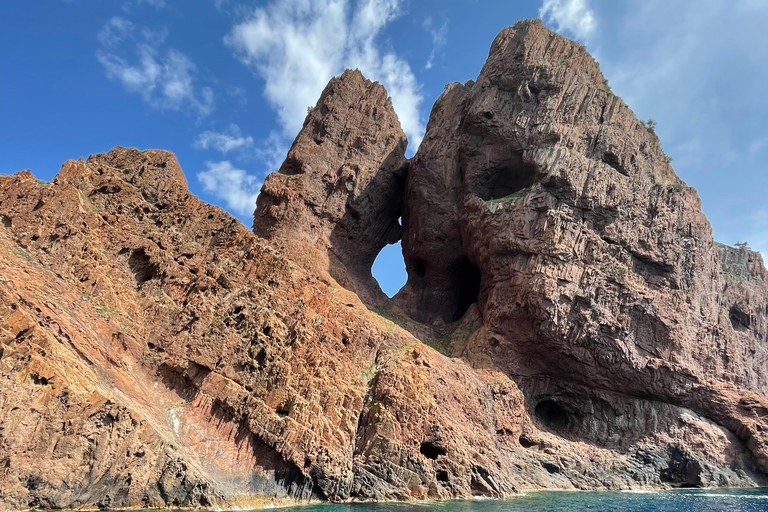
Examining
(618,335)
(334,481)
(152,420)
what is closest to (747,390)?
(618,335)

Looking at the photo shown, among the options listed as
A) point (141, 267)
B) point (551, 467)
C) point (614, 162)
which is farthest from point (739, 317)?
point (141, 267)

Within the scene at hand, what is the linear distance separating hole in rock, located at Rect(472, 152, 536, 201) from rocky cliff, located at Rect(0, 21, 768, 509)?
188 millimetres

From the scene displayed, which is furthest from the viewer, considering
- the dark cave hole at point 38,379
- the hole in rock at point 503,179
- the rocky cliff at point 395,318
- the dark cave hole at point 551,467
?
the hole in rock at point 503,179

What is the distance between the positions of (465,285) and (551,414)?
1269 centimetres

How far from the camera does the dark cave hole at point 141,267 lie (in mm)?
23109

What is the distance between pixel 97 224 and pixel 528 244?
1010 inches

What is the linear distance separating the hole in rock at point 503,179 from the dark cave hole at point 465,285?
6117 mm

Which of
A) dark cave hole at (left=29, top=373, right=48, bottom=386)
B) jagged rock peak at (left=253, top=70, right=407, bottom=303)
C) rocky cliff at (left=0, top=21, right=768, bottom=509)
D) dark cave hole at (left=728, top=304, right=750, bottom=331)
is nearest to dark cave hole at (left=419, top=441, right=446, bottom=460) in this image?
rocky cliff at (left=0, top=21, right=768, bottom=509)

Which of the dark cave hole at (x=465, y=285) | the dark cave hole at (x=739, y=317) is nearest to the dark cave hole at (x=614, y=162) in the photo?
the dark cave hole at (x=465, y=285)

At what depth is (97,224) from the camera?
2267cm

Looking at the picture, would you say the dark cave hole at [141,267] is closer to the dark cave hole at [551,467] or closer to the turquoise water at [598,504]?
the turquoise water at [598,504]

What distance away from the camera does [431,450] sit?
23812mm

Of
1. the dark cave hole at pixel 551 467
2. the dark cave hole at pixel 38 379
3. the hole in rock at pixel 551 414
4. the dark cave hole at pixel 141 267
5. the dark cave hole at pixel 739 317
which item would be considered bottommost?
A: the dark cave hole at pixel 38 379

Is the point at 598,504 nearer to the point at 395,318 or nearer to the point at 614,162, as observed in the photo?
the point at 395,318
